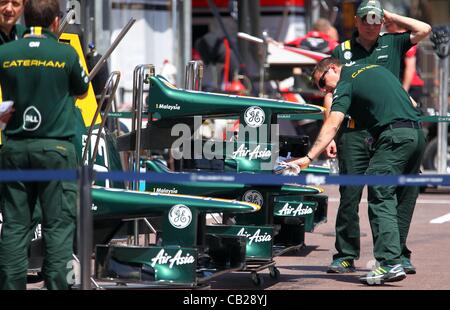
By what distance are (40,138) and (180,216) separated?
1.36m

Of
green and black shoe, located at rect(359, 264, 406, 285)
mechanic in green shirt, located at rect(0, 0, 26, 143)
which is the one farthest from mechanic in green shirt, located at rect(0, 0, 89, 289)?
green and black shoe, located at rect(359, 264, 406, 285)

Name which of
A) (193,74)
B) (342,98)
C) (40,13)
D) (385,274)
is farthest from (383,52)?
(40,13)

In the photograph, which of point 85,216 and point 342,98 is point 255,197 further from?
point 85,216

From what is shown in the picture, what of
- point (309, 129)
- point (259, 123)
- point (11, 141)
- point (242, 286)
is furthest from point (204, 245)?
point (309, 129)

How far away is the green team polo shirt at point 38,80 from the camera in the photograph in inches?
276

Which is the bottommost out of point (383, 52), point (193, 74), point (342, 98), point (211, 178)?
point (211, 178)

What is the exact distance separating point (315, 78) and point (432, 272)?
5.54 ft

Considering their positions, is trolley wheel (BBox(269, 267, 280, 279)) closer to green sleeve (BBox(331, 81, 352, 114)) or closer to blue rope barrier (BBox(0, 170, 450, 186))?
green sleeve (BBox(331, 81, 352, 114))

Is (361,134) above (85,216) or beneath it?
above

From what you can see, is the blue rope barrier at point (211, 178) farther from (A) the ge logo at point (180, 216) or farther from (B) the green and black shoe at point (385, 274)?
(B) the green and black shoe at point (385, 274)

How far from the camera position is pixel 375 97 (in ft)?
28.5

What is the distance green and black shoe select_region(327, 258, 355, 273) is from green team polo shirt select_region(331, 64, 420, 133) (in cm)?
114

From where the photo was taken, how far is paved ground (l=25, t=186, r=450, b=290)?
8.77 meters

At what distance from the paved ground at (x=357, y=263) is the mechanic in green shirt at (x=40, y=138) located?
1898 millimetres
